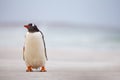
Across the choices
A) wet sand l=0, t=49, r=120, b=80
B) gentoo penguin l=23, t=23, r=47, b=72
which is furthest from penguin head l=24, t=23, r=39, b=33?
wet sand l=0, t=49, r=120, b=80

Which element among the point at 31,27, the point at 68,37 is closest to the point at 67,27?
the point at 68,37

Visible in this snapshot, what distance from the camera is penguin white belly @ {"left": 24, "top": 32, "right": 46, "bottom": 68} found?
Result: 2.94 metres

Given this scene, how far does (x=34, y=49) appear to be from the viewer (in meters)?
2.95

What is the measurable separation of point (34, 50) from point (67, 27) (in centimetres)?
32

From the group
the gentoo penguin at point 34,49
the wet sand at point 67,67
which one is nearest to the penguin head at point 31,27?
the gentoo penguin at point 34,49

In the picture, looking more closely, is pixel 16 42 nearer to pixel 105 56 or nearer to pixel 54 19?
pixel 54 19

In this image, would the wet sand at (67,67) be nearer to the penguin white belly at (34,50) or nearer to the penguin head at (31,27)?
the penguin white belly at (34,50)

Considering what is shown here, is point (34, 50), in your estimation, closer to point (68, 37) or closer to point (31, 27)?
point (31, 27)

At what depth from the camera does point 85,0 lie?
309 cm

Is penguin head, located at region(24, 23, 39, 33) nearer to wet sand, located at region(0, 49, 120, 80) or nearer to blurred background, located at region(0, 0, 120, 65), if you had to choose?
blurred background, located at region(0, 0, 120, 65)

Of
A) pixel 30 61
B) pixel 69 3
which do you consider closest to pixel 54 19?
pixel 69 3

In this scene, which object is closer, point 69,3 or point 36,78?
point 36,78

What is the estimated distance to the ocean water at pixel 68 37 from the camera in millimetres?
3008

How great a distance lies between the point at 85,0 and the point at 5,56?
733 millimetres
